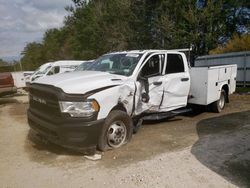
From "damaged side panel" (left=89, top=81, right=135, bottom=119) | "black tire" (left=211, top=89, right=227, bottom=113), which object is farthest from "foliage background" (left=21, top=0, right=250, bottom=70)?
"damaged side panel" (left=89, top=81, right=135, bottom=119)

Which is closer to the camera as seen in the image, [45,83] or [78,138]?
[78,138]

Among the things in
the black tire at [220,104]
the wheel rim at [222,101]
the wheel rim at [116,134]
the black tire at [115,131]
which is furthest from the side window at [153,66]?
the wheel rim at [222,101]

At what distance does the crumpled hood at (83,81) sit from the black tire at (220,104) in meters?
4.24

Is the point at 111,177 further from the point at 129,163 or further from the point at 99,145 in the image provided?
the point at 99,145

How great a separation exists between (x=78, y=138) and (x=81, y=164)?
1.49 feet

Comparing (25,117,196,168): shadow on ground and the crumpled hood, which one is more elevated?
the crumpled hood

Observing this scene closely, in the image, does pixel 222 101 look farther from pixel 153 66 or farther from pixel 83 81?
pixel 83 81

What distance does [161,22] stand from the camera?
→ 21.1 m

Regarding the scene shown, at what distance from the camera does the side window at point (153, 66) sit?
21.1ft

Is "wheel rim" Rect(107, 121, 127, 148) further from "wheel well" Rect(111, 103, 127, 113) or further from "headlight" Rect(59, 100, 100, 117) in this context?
"headlight" Rect(59, 100, 100, 117)

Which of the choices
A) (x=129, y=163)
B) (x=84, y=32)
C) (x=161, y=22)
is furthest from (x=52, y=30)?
(x=129, y=163)

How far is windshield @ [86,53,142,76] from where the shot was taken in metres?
6.24

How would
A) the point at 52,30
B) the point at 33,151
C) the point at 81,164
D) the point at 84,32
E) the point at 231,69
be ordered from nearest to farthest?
1. the point at 81,164
2. the point at 33,151
3. the point at 231,69
4. the point at 84,32
5. the point at 52,30

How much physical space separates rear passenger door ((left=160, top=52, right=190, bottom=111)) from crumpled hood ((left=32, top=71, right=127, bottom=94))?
158 cm
